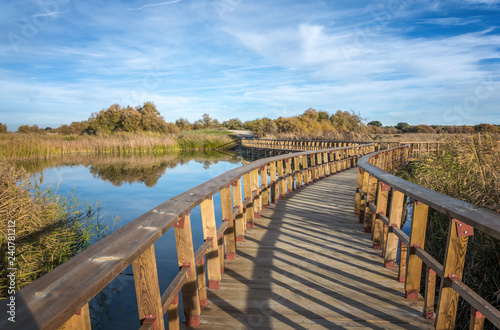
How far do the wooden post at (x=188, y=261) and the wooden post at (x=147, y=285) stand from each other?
1.53ft

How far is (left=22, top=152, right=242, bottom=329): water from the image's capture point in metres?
5.21

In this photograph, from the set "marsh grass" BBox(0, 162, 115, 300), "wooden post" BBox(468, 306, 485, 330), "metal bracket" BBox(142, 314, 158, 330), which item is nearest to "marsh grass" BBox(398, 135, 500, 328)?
"wooden post" BBox(468, 306, 485, 330)

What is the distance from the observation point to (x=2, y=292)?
4059 mm

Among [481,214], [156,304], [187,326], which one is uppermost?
[481,214]

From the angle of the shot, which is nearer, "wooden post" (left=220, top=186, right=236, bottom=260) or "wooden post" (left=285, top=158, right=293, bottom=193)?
"wooden post" (left=220, top=186, right=236, bottom=260)

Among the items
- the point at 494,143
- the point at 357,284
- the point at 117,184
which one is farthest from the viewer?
the point at 117,184

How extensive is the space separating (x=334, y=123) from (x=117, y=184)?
3793 cm

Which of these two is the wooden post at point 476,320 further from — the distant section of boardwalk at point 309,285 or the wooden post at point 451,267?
the distant section of boardwalk at point 309,285

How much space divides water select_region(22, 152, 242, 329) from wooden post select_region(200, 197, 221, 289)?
242 cm

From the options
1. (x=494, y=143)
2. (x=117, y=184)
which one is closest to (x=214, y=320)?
(x=494, y=143)

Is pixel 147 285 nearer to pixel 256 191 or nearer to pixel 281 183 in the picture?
pixel 256 191

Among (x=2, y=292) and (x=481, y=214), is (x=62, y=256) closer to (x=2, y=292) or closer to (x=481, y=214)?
(x=2, y=292)

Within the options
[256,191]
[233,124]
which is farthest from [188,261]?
[233,124]

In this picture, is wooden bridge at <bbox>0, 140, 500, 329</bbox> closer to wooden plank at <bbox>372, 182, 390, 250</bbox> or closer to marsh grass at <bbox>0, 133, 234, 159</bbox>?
wooden plank at <bbox>372, 182, 390, 250</bbox>
